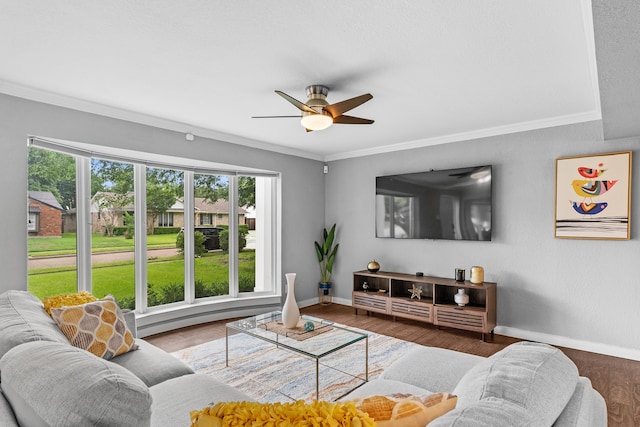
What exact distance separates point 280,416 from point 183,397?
46.8 inches

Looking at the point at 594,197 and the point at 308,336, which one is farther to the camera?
the point at 594,197

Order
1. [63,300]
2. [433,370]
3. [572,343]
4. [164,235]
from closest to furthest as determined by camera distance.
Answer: [433,370] → [63,300] → [572,343] → [164,235]

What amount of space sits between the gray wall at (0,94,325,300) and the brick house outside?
326 millimetres

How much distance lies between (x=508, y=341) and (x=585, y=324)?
730 millimetres

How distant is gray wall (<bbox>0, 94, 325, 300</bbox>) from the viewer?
2854mm

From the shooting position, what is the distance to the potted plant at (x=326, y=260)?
5.55 m

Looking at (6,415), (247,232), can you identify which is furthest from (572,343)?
(6,415)

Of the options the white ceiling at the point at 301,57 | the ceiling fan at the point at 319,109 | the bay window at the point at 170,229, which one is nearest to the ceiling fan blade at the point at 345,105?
the ceiling fan at the point at 319,109

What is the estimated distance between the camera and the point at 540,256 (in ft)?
12.5

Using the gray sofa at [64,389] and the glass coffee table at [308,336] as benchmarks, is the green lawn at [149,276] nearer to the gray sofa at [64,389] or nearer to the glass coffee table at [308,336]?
the glass coffee table at [308,336]

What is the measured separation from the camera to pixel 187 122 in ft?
12.6

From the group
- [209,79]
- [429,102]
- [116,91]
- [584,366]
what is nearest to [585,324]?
[584,366]

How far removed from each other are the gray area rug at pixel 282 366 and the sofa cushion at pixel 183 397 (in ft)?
2.69

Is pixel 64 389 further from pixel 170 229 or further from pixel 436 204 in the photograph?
pixel 436 204
